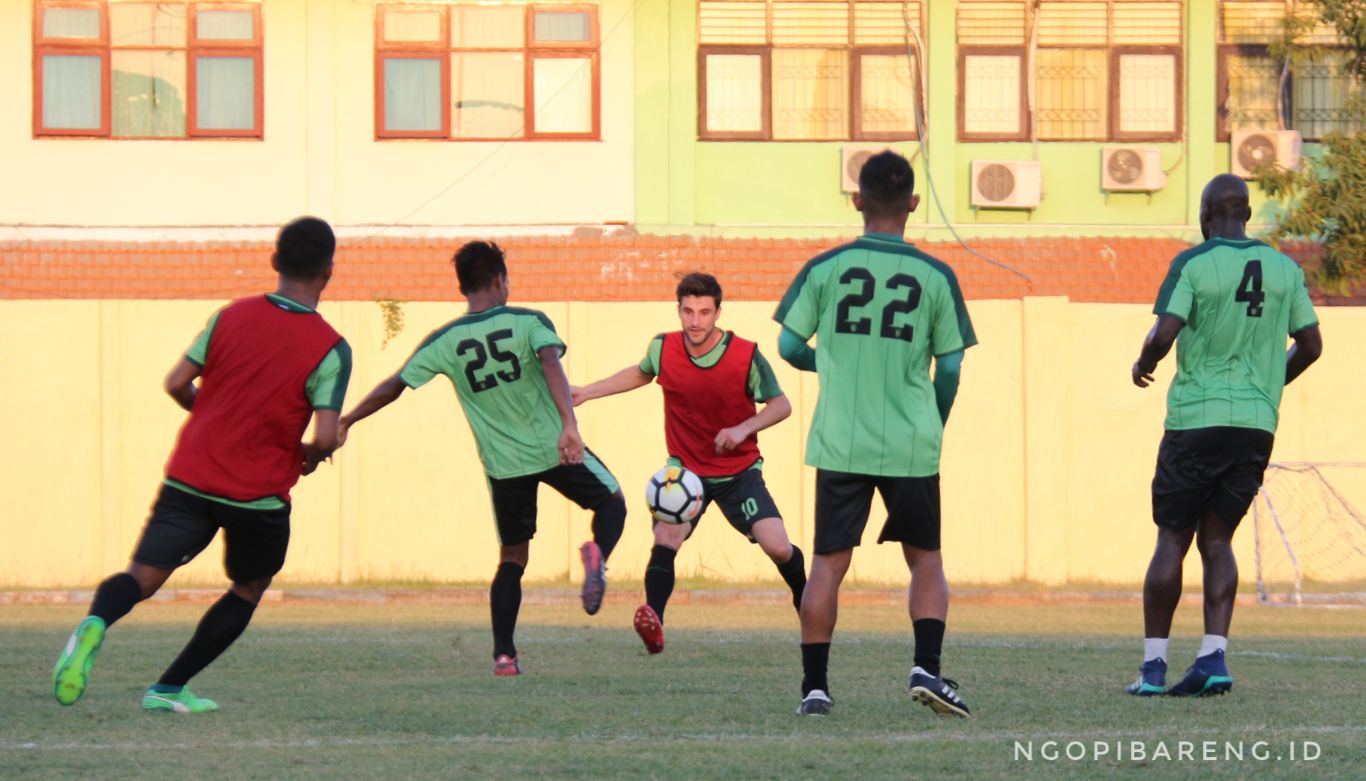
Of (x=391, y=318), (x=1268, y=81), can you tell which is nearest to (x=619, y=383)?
(x=391, y=318)

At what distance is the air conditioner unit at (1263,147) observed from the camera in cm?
2391

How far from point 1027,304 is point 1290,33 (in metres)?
7.57

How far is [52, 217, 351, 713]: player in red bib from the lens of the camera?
24.1 feet

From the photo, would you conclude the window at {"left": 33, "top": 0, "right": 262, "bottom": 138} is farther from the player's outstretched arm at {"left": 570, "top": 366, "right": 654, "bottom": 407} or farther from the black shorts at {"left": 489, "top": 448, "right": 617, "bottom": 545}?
the black shorts at {"left": 489, "top": 448, "right": 617, "bottom": 545}

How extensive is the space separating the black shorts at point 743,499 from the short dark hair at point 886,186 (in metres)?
3.37

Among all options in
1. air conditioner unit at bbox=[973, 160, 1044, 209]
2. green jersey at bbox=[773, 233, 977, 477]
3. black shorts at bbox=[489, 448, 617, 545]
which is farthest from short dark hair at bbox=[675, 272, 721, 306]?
air conditioner unit at bbox=[973, 160, 1044, 209]

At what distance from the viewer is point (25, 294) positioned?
2117cm

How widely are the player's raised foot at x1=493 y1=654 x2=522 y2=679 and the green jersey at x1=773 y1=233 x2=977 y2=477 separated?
247 centimetres

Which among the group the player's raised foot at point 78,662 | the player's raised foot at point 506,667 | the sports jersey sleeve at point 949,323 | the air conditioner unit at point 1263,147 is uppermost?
the air conditioner unit at point 1263,147

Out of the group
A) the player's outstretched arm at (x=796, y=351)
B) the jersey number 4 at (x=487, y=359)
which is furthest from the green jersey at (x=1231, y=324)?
the jersey number 4 at (x=487, y=359)

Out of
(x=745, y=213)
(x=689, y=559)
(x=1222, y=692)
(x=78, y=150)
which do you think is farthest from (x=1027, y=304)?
(x=78, y=150)

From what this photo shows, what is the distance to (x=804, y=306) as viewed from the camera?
7219 millimetres

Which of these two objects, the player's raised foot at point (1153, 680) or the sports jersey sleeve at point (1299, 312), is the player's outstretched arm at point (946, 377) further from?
the sports jersey sleeve at point (1299, 312)

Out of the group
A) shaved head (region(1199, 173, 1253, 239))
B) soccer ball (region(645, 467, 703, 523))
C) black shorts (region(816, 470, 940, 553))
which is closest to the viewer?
black shorts (region(816, 470, 940, 553))
